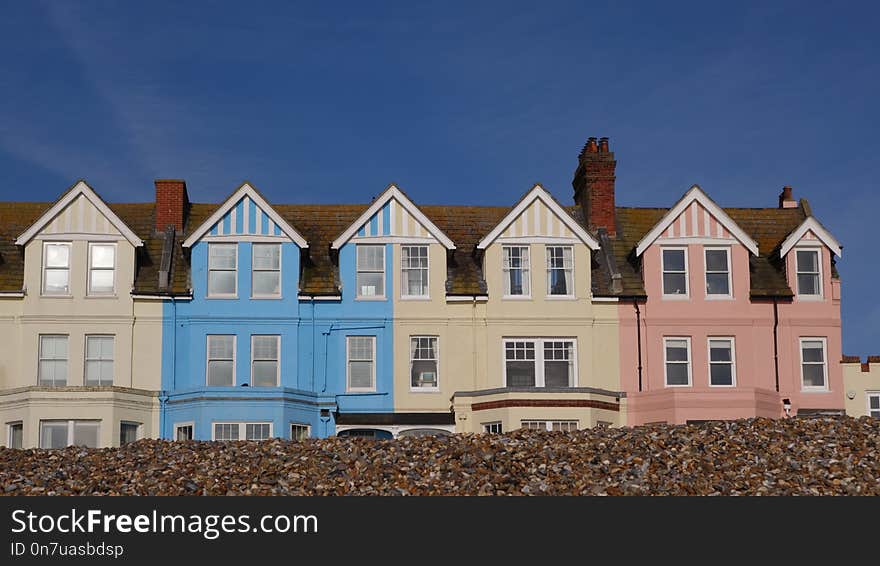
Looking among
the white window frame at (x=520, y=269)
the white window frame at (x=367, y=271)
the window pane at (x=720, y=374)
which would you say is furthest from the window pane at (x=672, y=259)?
the white window frame at (x=367, y=271)

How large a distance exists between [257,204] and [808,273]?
1819 centimetres

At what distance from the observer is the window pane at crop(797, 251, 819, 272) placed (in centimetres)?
4469

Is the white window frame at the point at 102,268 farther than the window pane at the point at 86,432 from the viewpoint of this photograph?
Yes

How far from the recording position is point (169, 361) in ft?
139

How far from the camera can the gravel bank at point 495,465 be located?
28.2 metres

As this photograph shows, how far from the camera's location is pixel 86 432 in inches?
1582

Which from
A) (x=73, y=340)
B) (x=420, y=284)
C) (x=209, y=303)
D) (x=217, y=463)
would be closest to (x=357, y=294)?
(x=420, y=284)

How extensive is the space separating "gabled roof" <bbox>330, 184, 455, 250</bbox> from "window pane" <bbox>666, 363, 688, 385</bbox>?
8.05 m

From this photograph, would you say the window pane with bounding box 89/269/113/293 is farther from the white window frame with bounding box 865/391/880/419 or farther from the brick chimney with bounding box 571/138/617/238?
the white window frame with bounding box 865/391/880/419

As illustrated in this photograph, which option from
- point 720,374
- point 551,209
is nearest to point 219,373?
point 551,209

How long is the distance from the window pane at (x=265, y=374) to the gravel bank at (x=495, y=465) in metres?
10.2

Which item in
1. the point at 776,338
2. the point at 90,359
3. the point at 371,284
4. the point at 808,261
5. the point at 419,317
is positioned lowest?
the point at 90,359

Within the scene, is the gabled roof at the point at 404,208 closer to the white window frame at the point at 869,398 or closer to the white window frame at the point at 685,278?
the white window frame at the point at 685,278

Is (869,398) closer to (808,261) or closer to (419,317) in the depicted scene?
(808,261)
